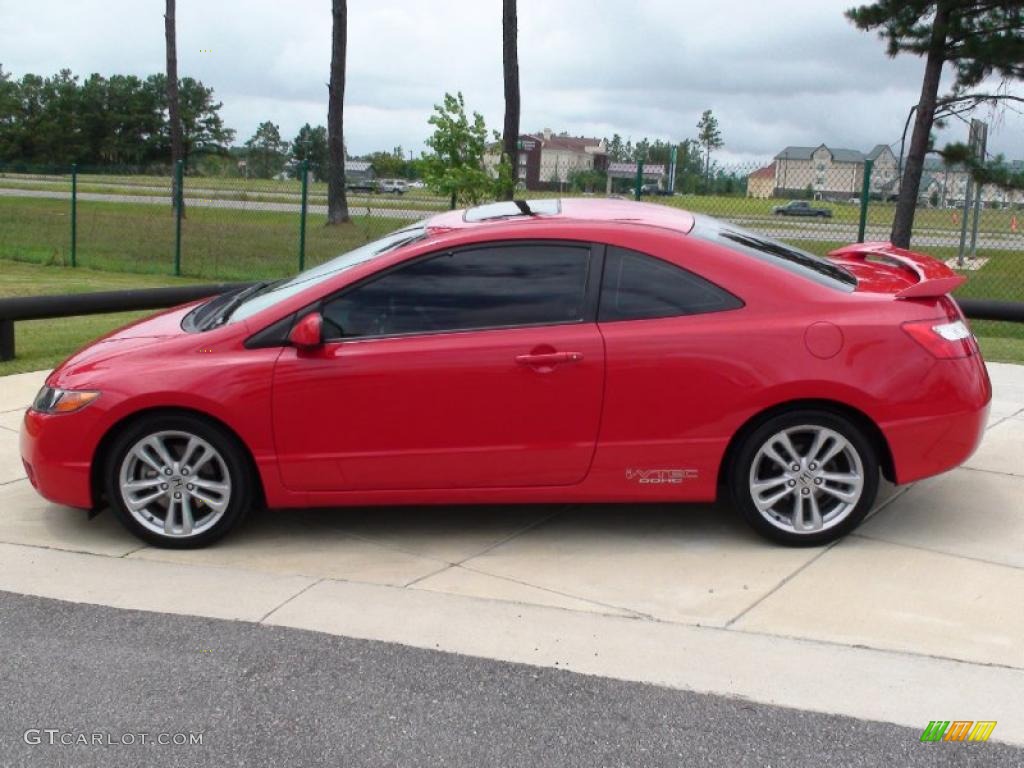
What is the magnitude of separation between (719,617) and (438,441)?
147 centimetres

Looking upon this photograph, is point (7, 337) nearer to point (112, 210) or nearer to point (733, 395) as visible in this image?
point (733, 395)

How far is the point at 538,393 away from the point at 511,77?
14.7 metres

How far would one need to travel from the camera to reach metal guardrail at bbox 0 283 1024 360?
30.7 feet

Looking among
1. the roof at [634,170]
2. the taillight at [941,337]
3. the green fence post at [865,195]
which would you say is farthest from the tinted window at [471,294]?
the green fence post at [865,195]

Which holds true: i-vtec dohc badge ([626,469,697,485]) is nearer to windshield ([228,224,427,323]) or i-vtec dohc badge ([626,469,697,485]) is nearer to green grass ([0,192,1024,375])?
windshield ([228,224,427,323])

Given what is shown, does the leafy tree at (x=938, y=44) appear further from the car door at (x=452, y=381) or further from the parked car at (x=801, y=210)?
the car door at (x=452, y=381)

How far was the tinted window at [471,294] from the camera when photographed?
17.1ft

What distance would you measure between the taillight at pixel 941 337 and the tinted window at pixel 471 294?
151 centimetres

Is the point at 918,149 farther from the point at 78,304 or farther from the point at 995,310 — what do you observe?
the point at 78,304

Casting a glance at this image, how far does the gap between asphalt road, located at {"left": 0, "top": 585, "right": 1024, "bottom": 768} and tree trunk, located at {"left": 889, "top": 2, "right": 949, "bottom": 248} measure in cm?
1317

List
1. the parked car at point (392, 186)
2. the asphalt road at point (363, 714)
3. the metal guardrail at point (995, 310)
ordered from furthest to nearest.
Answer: the parked car at point (392, 186)
the metal guardrail at point (995, 310)
the asphalt road at point (363, 714)

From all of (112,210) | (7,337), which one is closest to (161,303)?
(7,337)

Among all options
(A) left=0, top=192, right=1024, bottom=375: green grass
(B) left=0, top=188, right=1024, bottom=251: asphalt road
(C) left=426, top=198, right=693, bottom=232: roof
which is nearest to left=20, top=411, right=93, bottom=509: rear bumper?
(C) left=426, top=198, right=693, bottom=232: roof

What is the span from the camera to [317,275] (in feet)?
18.5
